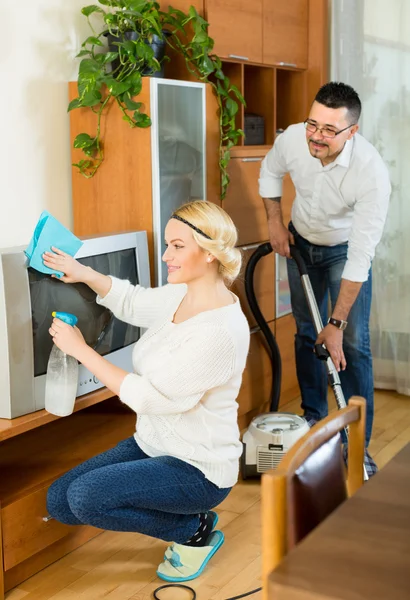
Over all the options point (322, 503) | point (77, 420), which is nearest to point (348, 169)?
point (77, 420)

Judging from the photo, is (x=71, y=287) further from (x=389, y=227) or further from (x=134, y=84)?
(x=389, y=227)

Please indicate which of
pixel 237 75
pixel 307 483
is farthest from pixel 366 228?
pixel 307 483

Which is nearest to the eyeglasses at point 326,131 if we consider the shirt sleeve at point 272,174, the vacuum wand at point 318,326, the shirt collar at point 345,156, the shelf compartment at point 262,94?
the shirt collar at point 345,156

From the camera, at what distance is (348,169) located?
3035 millimetres

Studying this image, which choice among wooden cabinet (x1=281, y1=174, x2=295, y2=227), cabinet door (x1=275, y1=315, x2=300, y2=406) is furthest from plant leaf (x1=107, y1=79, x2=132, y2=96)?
cabinet door (x1=275, y1=315, x2=300, y2=406)

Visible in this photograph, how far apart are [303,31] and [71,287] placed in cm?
226

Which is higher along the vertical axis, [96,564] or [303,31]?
[303,31]

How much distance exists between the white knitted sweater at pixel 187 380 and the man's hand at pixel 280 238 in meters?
0.88

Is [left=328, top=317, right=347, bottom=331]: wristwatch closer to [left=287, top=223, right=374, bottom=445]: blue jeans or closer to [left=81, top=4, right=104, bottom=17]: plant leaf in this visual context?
[left=287, top=223, right=374, bottom=445]: blue jeans

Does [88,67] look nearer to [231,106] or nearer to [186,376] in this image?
[231,106]

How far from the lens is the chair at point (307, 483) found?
118cm

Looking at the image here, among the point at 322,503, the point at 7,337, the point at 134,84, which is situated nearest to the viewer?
the point at 322,503

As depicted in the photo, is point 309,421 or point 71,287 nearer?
point 71,287

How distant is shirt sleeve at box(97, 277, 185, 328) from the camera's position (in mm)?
2541
